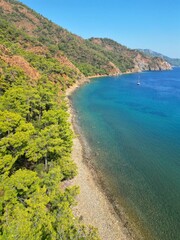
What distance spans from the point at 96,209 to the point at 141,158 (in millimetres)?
16471

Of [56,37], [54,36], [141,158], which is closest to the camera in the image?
[141,158]

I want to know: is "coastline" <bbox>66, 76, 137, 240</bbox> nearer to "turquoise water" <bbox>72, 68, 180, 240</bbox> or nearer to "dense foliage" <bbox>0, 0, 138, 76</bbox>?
"turquoise water" <bbox>72, 68, 180, 240</bbox>

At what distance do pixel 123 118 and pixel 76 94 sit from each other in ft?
119

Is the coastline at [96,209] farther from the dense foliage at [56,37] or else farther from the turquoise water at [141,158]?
the dense foliage at [56,37]

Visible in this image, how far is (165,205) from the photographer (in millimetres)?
28688

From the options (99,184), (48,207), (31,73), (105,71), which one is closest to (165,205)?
(99,184)

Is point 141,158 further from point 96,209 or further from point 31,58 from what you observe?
point 31,58

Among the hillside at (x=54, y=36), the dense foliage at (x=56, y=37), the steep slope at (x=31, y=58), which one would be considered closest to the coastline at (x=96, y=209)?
the steep slope at (x=31, y=58)

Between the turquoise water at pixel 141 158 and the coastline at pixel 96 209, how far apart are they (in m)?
1.62

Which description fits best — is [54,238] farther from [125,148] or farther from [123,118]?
[123,118]

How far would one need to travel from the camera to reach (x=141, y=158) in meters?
40.2

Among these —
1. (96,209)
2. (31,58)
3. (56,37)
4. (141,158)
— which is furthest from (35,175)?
(56,37)

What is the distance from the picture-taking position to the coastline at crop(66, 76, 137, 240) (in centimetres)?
2419

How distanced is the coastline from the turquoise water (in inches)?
63.6
